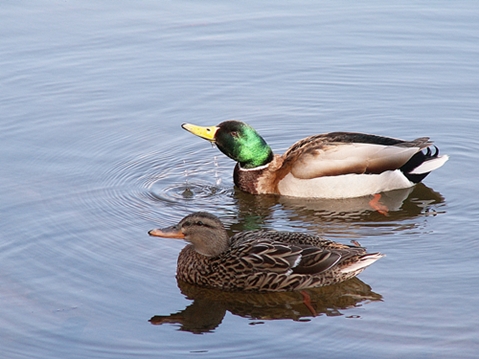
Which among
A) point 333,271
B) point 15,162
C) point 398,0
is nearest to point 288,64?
point 398,0

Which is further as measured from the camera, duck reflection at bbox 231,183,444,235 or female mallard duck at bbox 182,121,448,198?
female mallard duck at bbox 182,121,448,198

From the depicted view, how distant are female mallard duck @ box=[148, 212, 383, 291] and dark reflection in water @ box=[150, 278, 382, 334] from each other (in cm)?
7

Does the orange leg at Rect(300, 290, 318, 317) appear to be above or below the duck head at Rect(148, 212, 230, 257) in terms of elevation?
below

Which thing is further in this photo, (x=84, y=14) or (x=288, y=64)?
(x=84, y=14)

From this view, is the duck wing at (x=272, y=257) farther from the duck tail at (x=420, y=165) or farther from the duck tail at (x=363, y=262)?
the duck tail at (x=420, y=165)

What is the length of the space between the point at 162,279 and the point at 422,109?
4795mm

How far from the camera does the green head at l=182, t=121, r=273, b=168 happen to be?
383 inches

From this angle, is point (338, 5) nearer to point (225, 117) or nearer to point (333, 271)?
point (225, 117)

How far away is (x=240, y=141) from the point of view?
32.2 feet

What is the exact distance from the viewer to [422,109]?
35.6 ft

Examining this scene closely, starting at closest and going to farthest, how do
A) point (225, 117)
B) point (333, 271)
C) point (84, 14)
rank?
point (333, 271)
point (225, 117)
point (84, 14)

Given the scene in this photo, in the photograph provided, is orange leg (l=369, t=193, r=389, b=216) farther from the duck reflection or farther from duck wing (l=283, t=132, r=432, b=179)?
duck wing (l=283, t=132, r=432, b=179)

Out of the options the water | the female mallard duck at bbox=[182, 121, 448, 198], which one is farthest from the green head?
the water

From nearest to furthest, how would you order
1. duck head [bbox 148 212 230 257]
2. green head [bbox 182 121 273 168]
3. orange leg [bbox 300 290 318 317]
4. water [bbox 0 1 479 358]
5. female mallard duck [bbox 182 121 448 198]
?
water [bbox 0 1 479 358], orange leg [bbox 300 290 318 317], duck head [bbox 148 212 230 257], female mallard duck [bbox 182 121 448 198], green head [bbox 182 121 273 168]
